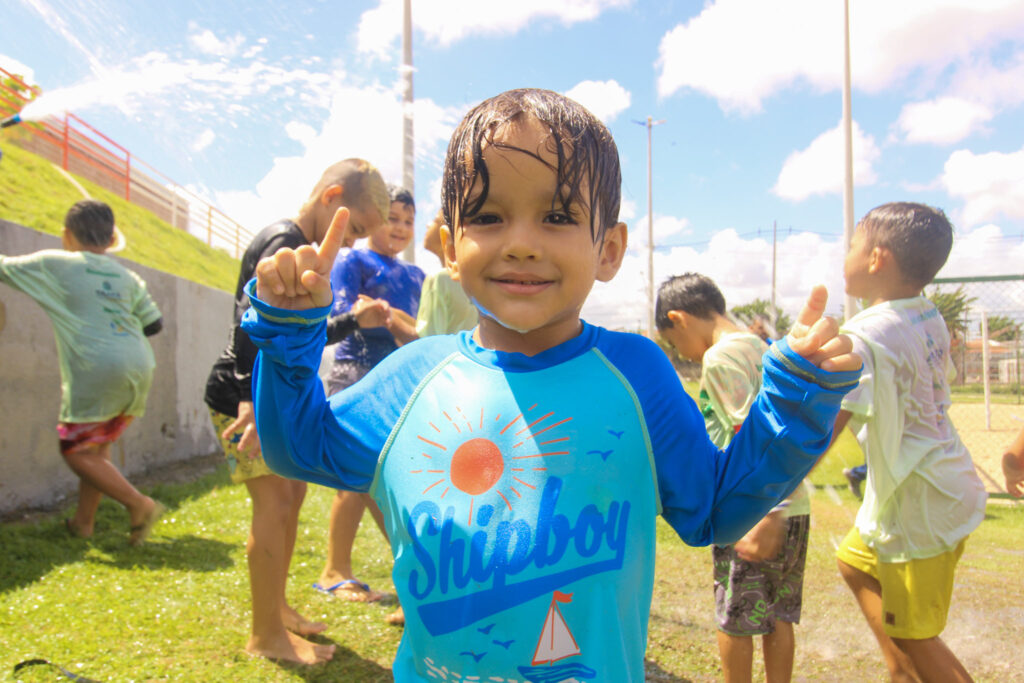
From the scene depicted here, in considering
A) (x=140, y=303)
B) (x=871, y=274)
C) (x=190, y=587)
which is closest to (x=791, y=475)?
(x=871, y=274)

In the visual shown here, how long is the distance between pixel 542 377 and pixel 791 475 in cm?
46

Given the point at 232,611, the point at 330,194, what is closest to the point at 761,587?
the point at 330,194

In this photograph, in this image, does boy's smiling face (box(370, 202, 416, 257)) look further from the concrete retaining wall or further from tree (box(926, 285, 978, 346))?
tree (box(926, 285, 978, 346))

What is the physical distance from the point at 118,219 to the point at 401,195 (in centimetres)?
1326

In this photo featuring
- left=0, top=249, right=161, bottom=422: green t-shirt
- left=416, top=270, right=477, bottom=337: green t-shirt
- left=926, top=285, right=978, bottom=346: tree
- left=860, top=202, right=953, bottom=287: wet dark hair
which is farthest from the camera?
left=926, top=285, right=978, bottom=346: tree

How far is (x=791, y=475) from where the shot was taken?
3.88 ft

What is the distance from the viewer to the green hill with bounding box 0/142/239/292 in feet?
29.7

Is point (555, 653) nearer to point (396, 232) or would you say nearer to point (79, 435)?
point (396, 232)

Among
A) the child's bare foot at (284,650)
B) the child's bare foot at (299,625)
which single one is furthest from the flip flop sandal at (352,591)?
the child's bare foot at (284,650)

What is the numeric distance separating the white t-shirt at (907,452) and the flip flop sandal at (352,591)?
240cm

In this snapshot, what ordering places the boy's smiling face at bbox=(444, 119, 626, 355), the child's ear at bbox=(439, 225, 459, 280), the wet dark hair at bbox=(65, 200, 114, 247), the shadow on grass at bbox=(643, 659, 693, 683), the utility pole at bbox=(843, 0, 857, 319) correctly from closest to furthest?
the boy's smiling face at bbox=(444, 119, 626, 355) → the child's ear at bbox=(439, 225, 459, 280) → the shadow on grass at bbox=(643, 659, 693, 683) → the wet dark hair at bbox=(65, 200, 114, 247) → the utility pole at bbox=(843, 0, 857, 319)

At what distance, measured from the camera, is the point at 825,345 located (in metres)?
1.11

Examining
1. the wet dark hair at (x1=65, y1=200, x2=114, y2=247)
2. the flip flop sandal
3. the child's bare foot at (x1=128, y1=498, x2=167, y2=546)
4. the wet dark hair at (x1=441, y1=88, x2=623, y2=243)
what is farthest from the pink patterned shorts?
the wet dark hair at (x1=441, y1=88, x2=623, y2=243)

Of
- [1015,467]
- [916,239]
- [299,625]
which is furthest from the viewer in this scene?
[299,625]
